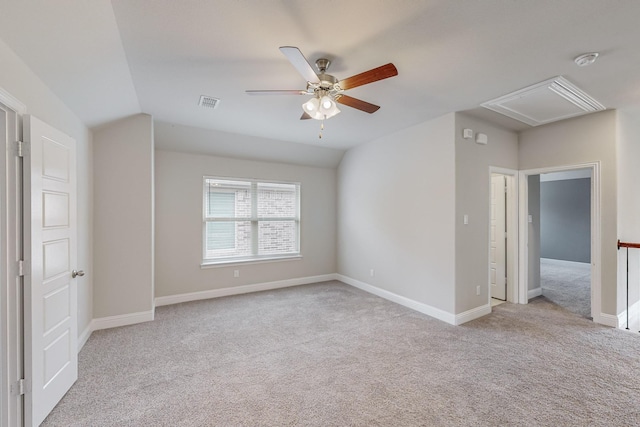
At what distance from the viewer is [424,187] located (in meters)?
3.90

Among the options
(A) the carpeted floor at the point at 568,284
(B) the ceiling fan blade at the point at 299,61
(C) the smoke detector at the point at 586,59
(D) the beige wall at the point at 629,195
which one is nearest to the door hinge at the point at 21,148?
(B) the ceiling fan blade at the point at 299,61

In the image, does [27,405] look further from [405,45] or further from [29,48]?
[405,45]

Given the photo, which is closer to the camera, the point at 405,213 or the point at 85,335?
the point at 85,335

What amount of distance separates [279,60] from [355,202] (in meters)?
3.37

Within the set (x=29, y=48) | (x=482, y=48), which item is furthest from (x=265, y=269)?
(x=482, y=48)

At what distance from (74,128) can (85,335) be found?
2.25 meters

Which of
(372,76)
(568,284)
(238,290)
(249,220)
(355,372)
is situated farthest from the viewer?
(568,284)

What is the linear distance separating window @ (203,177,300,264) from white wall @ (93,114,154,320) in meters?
1.20

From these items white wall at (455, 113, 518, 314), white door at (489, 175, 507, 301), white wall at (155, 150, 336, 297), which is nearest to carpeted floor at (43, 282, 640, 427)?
white wall at (455, 113, 518, 314)

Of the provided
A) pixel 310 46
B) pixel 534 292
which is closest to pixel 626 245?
pixel 534 292

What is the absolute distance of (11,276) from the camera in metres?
1.75

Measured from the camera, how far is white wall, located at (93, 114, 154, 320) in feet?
11.0

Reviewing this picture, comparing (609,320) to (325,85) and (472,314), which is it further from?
(325,85)

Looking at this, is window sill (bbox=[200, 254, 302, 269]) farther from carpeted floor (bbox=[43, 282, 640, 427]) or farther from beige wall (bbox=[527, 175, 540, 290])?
beige wall (bbox=[527, 175, 540, 290])
